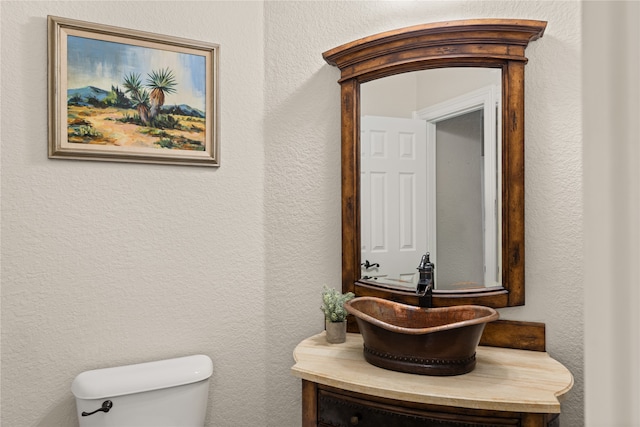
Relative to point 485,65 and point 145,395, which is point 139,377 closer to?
point 145,395

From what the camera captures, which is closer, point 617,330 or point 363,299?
point 617,330

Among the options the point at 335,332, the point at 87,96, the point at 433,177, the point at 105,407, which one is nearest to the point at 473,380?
the point at 335,332

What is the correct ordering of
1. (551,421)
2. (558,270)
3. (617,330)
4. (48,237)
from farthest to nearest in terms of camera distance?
1. (48,237)
2. (558,270)
3. (551,421)
4. (617,330)

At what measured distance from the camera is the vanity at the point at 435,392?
1.18 meters

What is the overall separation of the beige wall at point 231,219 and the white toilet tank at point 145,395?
12cm

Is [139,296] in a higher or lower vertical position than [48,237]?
lower

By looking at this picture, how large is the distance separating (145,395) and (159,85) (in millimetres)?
1190

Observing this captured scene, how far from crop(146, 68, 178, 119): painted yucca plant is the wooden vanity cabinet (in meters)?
1.22

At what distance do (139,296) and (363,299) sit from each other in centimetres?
88

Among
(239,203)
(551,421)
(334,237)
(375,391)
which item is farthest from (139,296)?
(551,421)

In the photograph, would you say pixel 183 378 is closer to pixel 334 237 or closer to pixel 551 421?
pixel 334 237

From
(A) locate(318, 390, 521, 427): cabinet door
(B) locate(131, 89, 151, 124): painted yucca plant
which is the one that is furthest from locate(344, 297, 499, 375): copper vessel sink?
(B) locate(131, 89, 151, 124): painted yucca plant

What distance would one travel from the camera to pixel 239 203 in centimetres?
197

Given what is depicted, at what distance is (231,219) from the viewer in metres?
1.95
